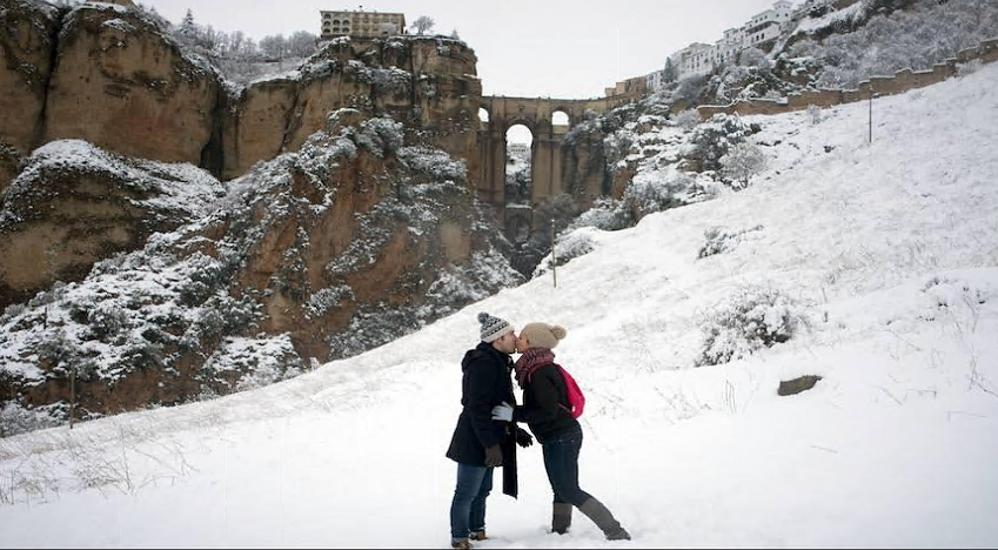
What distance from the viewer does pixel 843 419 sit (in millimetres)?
5449

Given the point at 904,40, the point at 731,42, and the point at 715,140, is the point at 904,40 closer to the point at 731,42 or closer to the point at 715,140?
the point at 715,140

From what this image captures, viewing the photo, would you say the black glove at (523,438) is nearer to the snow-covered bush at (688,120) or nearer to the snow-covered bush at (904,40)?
the snow-covered bush at (688,120)

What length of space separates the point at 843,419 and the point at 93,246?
38494 mm

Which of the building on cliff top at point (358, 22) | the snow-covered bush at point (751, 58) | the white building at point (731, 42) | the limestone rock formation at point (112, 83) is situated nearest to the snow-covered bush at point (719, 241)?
the limestone rock formation at point (112, 83)

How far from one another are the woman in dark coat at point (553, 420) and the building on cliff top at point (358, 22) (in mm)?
61626

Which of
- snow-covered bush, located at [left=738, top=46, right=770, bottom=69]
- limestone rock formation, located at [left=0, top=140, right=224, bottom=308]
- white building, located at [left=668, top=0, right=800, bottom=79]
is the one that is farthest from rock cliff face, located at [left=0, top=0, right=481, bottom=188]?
white building, located at [left=668, top=0, right=800, bottom=79]

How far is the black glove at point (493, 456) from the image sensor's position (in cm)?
395

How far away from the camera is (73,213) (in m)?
33.4

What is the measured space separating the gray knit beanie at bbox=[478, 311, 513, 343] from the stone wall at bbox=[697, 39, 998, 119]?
38121 millimetres

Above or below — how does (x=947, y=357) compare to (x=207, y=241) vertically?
below

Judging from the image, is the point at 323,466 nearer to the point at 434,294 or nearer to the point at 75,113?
the point at 434,294

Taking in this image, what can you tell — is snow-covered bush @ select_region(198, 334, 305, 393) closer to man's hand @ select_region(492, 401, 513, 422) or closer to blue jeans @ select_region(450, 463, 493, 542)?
blue jeans @ select_region(450, 463, 493, 542)

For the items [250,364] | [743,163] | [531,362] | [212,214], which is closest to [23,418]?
[250,364]

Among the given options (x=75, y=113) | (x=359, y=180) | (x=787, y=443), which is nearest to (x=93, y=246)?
(x=75, y=113)
